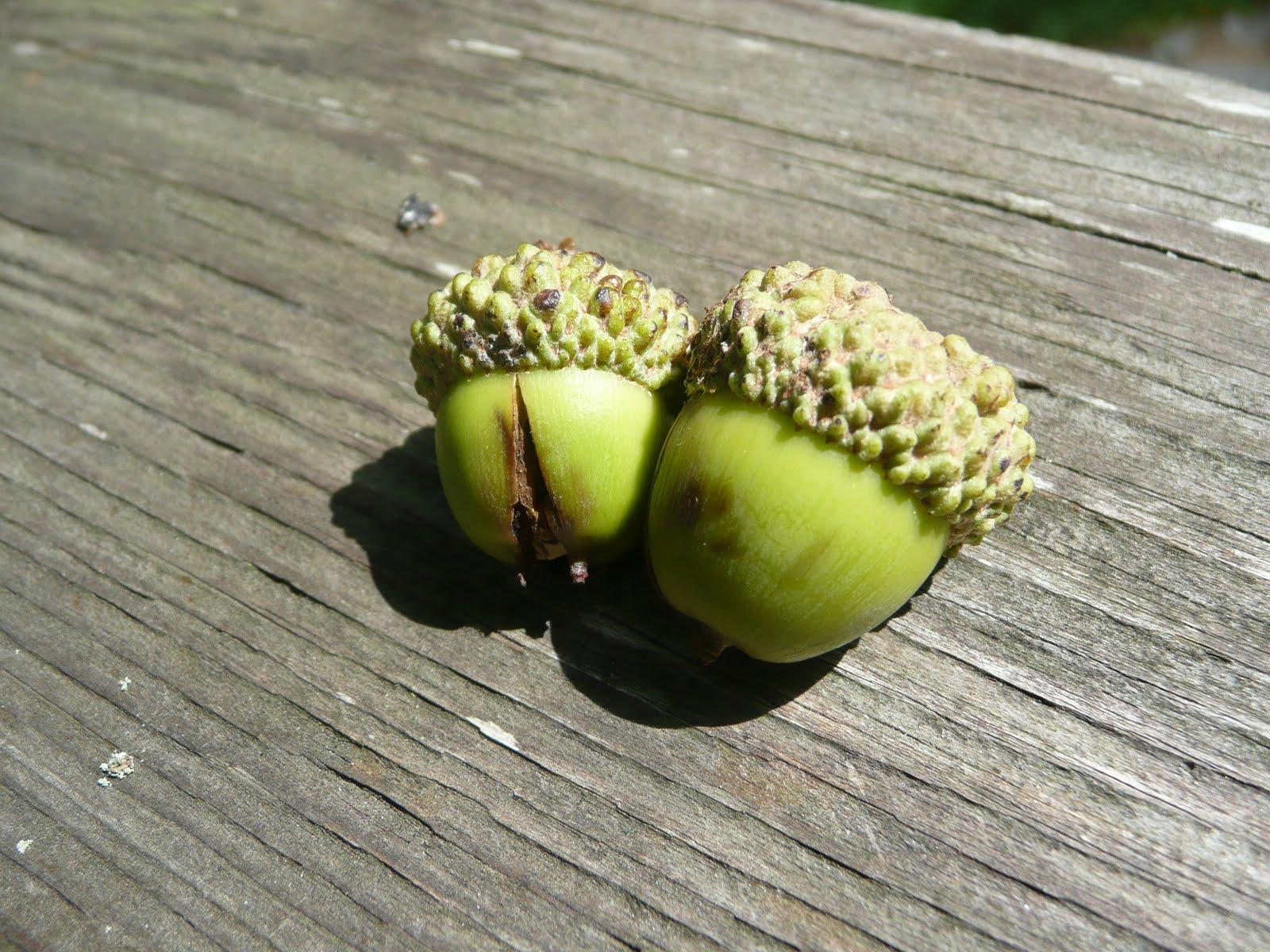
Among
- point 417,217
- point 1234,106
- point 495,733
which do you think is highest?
point 1234,106

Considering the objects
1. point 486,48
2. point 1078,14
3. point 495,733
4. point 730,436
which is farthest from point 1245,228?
point 1078,14

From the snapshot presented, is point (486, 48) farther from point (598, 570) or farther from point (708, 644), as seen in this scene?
point (708, 644)

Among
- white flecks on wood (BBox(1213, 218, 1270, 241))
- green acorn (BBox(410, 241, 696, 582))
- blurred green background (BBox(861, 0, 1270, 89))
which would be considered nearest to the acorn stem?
green acorn (BBox(410, 241, 696, 582))

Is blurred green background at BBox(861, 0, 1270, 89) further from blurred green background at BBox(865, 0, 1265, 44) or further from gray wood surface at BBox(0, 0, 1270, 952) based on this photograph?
gray wood surface at BBox(0, 0, 1270, 952)

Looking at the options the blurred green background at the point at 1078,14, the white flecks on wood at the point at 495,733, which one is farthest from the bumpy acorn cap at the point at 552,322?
the blurred green background at the point at 1078,14

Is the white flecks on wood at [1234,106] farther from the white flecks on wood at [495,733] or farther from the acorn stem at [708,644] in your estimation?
the white flecks on wood at [495,733]

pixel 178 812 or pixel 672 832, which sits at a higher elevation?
pixel 672 832

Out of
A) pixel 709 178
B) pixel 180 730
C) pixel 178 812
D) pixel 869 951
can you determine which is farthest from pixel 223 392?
pixel 869 951

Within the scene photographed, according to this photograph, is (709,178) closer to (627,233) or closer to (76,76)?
(627,233)
